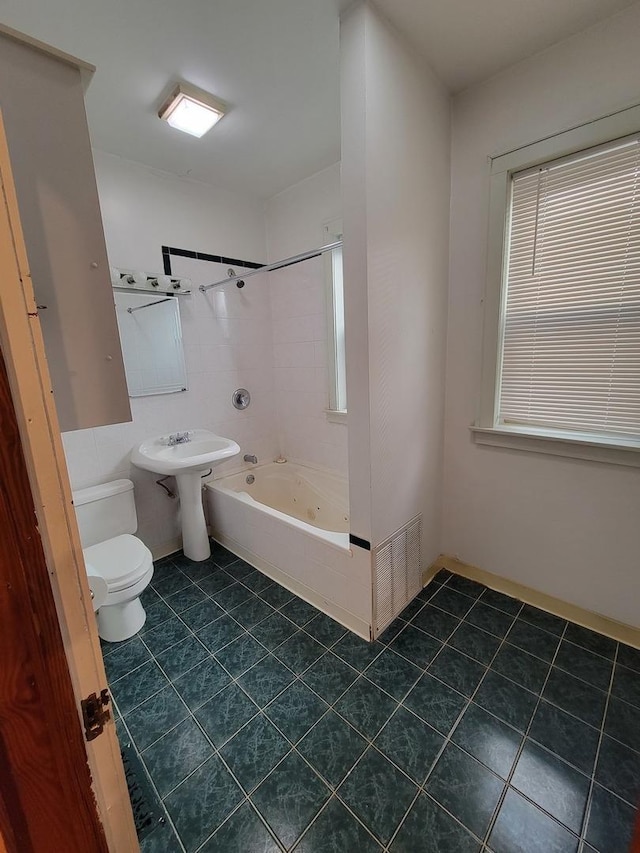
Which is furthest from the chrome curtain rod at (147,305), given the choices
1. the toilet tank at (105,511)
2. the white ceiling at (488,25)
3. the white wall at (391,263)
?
→ the white ceiling at (488,25)

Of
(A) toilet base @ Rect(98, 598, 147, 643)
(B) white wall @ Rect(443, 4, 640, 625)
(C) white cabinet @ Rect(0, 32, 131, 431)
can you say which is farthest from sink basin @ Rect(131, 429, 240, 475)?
(B) white wall @ Rect(443, 4, 640, 625)

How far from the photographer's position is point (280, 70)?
156cm

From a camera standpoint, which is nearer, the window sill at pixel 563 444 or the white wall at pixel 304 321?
the window sill at pixel 563 444

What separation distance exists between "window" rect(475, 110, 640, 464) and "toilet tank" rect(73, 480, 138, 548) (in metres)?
2.21

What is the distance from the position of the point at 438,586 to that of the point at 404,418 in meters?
1.07

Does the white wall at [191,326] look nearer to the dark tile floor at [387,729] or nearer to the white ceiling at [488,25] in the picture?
the dark tile floor at [387,729]

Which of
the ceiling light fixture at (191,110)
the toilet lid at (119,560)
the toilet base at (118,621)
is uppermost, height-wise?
the ceiling light fixture at (191,110)

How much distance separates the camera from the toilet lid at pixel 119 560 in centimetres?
167

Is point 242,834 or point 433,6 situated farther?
point 433,6

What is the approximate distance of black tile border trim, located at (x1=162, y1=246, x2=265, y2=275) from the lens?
2.35 m

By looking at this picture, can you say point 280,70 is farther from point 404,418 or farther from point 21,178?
point 404,418

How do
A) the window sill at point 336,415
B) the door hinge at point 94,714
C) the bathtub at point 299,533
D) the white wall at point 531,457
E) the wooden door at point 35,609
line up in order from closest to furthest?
the wooden door at point 35,609, the door hinge at point 94,714, the white wall at point 531,457, the bathtub at point 299,533, the window sill at point 336,415

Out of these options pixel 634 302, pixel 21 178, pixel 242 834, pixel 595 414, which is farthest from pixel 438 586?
pixel 21 178

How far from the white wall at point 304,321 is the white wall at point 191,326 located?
0.41 feet
